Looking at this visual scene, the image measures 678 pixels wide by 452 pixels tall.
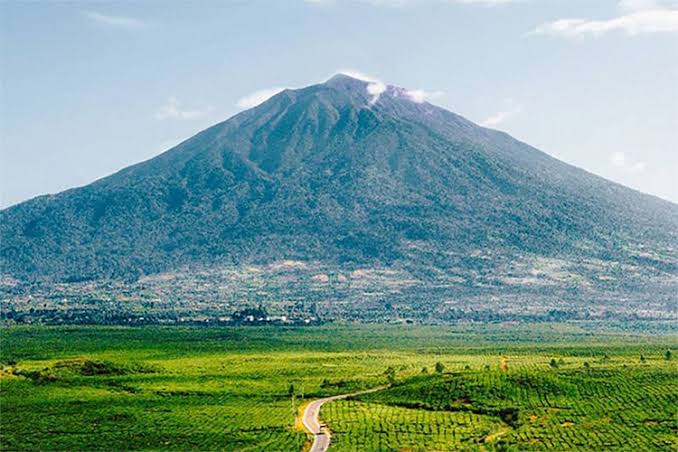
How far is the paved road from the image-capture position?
5900 centimetres

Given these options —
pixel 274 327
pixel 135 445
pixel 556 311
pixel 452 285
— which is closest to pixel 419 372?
pixel 135 445

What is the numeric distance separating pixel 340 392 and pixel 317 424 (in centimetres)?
1521

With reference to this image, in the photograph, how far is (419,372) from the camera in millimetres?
92000

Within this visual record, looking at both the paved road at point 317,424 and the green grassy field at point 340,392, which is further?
the green grassy field at point 340,392

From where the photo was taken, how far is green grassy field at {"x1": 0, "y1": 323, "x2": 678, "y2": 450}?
6188 centimetres

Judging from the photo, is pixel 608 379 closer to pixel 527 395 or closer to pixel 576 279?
pixel 527 395

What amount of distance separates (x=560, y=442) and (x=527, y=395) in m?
16.3

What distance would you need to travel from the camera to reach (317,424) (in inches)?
2601

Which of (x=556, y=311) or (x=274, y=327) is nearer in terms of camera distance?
(x=274, y=327)

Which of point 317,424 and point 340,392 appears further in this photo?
point 340,392

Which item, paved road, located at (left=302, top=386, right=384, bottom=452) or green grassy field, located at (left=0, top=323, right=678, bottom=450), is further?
green grassy field, located at (left=0, top=323, right=678, bottom=450)

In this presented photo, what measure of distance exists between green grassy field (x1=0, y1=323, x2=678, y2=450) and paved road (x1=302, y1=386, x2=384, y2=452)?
0.85m

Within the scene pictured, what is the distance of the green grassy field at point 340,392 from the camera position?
61.9 metres

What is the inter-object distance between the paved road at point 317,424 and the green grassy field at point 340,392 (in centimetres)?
85
